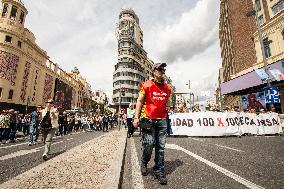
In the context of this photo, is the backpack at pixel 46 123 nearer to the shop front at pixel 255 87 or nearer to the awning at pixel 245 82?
the shop front at pixel 255 87

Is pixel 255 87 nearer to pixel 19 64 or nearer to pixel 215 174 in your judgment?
pixel 215 174

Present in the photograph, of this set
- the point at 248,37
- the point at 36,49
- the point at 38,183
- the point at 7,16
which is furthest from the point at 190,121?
the point at 36,49

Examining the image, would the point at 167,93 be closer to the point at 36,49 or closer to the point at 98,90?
the point at 36,49

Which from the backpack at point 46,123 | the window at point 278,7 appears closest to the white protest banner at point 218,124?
the backpack at point 46,123

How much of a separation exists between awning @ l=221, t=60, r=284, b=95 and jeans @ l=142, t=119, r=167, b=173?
65.6 ft

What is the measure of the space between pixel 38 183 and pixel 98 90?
456ft

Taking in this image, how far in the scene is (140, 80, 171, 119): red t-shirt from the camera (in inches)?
152

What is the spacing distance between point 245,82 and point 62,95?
4885cm

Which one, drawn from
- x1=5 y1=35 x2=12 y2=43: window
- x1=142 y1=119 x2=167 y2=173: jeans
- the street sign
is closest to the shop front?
the street sign

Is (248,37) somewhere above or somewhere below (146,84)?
above

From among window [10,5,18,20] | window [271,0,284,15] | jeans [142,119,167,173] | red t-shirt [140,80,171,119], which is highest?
window [10,5,18,20]

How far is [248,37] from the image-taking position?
31.2 metres

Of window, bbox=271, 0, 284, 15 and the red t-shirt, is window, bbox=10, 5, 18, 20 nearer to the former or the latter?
window, bbox=271, 0, 284, 15

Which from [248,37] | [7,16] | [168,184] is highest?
[7,16]
